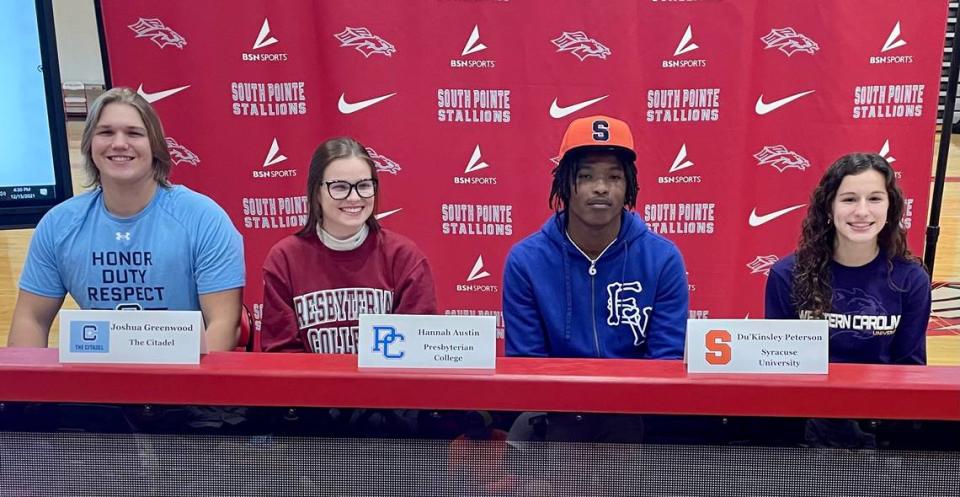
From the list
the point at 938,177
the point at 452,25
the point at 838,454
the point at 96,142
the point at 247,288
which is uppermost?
the point at 452,25

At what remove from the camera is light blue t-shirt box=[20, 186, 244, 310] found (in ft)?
6.62

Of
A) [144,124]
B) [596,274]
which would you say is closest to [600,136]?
[596,274]

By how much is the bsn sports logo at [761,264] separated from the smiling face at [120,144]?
2.64m

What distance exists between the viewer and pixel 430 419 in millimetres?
1021

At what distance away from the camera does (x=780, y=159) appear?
3445 mm

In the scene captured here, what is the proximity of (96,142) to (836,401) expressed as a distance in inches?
70.8

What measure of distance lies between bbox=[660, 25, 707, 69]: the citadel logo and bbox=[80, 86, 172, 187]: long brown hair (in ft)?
6.94

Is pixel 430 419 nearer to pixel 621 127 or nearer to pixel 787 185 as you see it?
pixel 621 127

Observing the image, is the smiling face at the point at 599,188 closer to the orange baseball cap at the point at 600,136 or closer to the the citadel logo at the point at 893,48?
the orange baseball cap at the point at 600,136

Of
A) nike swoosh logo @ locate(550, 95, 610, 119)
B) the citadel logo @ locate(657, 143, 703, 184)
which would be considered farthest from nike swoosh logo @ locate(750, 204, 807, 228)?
nike swoosh logo @ locate(550, 95, 610, 119)

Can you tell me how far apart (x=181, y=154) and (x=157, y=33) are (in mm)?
515

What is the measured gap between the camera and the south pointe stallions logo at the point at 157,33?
334cm

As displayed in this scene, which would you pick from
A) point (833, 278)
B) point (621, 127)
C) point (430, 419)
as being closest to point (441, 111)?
point (621, 127)

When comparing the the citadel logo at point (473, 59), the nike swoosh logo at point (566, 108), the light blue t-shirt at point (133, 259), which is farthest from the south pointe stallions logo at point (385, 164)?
the light blue t-shirt at point (133, 259)
